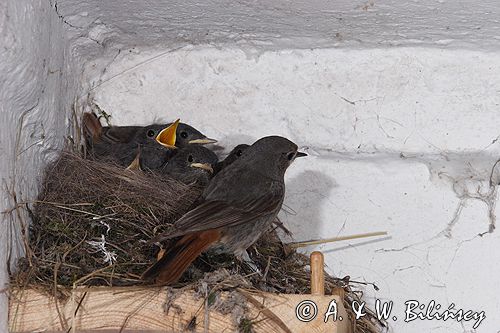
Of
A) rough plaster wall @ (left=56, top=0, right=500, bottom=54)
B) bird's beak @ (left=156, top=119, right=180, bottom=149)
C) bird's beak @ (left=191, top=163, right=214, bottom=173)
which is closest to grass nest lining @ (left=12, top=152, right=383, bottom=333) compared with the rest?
bird's beak @ (left=191, top=163, right=214, bottom=173)

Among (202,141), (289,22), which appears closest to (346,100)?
(289,22)

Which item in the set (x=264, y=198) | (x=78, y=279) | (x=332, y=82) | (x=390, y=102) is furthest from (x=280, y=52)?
(x=78, y=279)

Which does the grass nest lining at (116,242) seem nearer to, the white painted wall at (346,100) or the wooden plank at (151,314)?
the wooden plank at (151,314)

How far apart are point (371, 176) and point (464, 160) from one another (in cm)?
49

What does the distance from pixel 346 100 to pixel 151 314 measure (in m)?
1.94

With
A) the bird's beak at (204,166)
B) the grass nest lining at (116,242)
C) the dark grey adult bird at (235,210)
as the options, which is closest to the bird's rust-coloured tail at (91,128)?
the grass nest lining at (116,242)

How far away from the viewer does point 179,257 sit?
3.94 m

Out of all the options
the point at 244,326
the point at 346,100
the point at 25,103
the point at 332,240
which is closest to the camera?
the point at 244,326

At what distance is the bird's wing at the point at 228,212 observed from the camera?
13.6 ft

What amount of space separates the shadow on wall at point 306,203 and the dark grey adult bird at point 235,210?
22 cm

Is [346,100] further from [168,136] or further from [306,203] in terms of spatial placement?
[168,136]

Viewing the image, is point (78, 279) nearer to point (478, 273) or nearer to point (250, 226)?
point (250, 226)

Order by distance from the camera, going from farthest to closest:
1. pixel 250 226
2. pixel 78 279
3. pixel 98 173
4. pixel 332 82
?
pixel 332 82 < pixel 98 173 < pixel 250 226 < pixel 78 279

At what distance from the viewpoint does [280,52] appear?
17.3 feet
